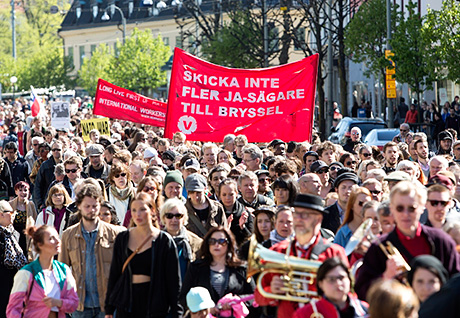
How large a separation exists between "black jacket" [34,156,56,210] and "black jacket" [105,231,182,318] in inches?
254

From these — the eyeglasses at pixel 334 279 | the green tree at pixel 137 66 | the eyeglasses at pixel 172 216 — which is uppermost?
the green tree at pixel 137 66

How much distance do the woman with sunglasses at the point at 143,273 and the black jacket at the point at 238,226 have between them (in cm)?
207

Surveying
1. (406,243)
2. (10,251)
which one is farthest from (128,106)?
(406,243)

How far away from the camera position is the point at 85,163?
1628 cm

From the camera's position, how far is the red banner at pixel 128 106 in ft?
81.4

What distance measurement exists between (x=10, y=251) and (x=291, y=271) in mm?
4725

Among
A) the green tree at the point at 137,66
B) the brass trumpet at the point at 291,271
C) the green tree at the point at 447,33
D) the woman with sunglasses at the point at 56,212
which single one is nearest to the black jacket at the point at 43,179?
the woman with sunglasses at the point at 56,212

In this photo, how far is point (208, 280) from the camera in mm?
8266

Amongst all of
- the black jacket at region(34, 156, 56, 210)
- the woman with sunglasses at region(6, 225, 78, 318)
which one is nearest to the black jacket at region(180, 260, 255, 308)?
the woman with sunglasses at region(6, 225, 78, 318)

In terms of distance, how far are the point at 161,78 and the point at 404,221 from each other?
71.6 meters

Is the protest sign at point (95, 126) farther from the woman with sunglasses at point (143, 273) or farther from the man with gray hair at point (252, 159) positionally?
the woman with sunglasses at point (143, 273)

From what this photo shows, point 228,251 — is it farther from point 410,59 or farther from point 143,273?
point 410,59

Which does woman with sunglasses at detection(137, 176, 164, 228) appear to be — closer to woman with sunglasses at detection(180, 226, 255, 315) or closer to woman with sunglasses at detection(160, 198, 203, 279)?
woman with sunglasses at detection(160, 198, 203, 279)

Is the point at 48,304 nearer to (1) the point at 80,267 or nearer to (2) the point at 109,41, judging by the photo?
(1) the point at 80,267
